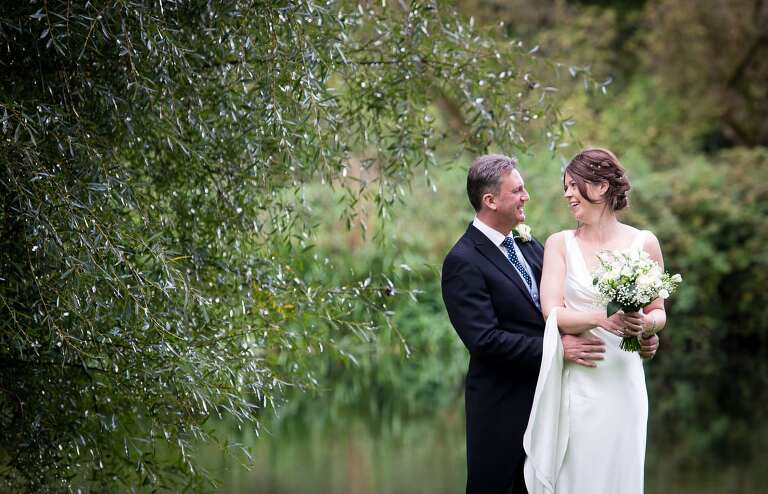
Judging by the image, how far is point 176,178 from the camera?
173 inches

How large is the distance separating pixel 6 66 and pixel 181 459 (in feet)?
5.34

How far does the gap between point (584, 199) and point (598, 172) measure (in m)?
0.10

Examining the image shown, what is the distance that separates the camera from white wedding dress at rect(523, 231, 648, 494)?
10.6 ft

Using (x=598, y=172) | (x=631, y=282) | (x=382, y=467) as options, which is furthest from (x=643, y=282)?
(x=382, y=467)

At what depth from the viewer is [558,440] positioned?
327cm

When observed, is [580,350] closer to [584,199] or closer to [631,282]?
[631,282]

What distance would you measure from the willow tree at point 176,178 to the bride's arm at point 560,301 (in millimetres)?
976

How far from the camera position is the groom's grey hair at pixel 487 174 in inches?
129

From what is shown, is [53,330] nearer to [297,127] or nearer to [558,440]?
[297,127]

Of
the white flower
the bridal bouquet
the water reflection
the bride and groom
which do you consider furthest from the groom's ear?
the water reflection

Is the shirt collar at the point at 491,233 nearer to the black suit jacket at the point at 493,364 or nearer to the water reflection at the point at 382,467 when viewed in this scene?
the black suit jacket at the point at 493,364

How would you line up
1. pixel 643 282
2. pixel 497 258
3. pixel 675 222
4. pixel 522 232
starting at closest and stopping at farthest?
pixel 643 282 < pixel 497 258 < pixel 522 232 < pixel 675 222

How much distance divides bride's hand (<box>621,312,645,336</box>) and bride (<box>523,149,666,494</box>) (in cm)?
2

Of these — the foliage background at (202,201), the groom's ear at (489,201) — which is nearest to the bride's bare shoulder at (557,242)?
the groom's ear at (489,201)
